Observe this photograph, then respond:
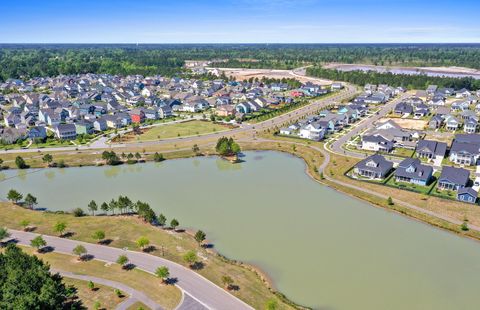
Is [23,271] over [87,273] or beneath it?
over

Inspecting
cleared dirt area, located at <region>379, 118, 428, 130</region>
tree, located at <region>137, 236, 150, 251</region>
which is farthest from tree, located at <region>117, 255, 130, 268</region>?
cleared dirt area, located at <region>379, 118, 428, 130</region>

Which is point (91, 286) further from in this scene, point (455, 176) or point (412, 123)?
point (412, 123)

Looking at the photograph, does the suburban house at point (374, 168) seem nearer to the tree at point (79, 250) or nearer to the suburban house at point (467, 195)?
the suburban house at point (467, 195)

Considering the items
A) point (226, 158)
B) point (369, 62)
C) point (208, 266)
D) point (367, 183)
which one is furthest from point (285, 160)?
point (369, 62)

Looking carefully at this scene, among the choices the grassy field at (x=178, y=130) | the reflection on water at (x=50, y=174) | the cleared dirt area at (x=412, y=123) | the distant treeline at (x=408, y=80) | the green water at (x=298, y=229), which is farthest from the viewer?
the distant treeline at (x=408, y=80)

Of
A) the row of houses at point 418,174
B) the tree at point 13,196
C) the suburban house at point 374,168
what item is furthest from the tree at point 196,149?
the tree at point 13,196

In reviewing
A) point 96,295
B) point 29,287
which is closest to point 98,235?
point 96,295

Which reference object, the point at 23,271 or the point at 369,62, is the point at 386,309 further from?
the point at 369,62
